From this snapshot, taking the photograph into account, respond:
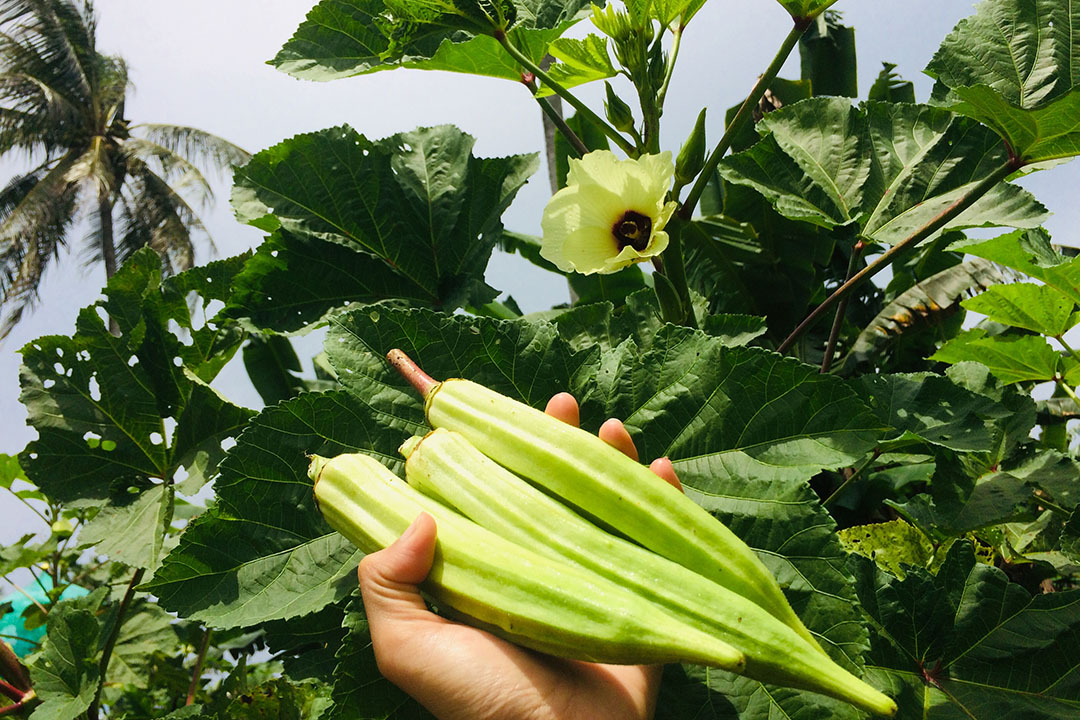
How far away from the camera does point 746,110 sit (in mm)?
1714

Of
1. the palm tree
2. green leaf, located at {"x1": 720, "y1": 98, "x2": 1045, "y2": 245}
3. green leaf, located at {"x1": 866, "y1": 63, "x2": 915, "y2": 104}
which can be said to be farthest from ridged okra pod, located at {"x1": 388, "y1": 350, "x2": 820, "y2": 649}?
the palm tree

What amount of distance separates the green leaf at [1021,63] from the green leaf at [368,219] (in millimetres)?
1205

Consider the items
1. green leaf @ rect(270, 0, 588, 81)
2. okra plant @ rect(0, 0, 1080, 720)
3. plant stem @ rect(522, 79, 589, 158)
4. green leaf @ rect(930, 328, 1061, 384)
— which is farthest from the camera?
green leaf @ rect(930, 328, 1061, 384)

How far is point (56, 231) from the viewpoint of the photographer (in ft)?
73.7

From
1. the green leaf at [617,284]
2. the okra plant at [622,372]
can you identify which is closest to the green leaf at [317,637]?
the okra plant at [622,372]

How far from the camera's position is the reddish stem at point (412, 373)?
1505 mm

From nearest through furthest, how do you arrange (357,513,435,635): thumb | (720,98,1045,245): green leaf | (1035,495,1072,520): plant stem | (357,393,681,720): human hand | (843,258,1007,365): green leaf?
(357,393,681,720): human hand
(357,513,435,635): thumb
(720,98,1045,245): green leaf
(1035,495,1072,520): plant stem
(843,258,1007,365): green leaf

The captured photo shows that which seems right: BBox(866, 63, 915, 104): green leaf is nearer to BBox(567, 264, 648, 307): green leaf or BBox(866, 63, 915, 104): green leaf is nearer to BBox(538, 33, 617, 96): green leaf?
BBox(567, 264, 648, 307): green leaf

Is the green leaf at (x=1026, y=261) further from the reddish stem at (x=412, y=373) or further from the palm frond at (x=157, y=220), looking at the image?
the palm frond at (x=157, y=220)

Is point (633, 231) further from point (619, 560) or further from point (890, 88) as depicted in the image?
point (890, 88)

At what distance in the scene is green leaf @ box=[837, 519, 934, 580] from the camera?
2199 millimetres

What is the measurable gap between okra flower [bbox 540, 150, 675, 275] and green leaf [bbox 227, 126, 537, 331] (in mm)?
714

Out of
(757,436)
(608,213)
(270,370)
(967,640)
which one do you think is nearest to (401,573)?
(757,436)

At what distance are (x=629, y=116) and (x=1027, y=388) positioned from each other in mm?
3170
